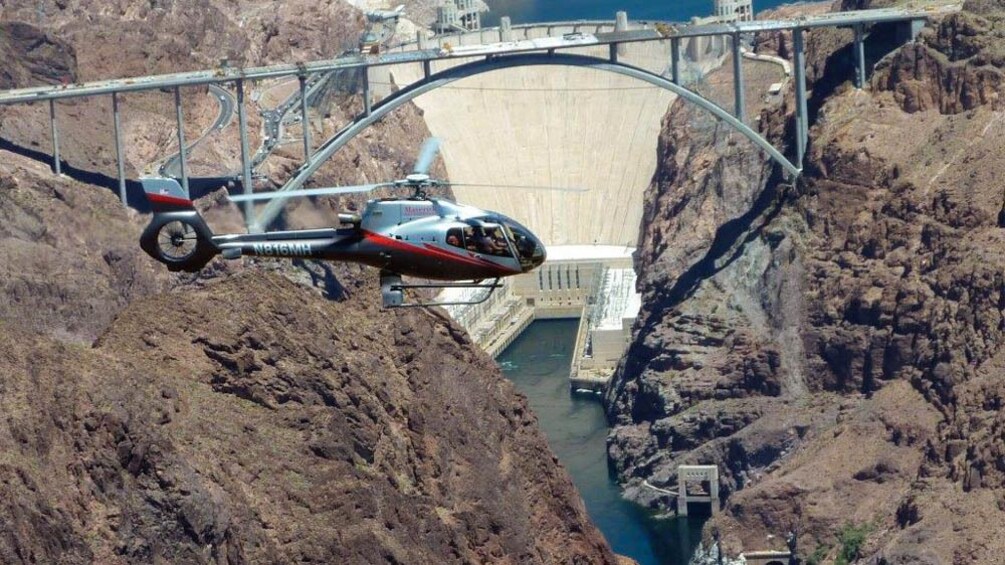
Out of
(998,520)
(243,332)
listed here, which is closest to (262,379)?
(243,332)

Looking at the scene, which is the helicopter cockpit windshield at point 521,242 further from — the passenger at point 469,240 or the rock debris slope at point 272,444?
the rock debris slope at point 272,444

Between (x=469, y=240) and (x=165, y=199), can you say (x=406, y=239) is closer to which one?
(x=469, y=240)

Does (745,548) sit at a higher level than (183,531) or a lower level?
lower

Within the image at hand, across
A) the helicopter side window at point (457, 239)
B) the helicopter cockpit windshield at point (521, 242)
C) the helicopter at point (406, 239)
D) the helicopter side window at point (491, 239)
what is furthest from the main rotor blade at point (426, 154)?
the helicopter cockpit windshield at point (521, 242)

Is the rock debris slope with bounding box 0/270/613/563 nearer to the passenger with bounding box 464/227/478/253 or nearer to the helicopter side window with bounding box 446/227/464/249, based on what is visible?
the helicopter side window with bounding box 446/227/464/249

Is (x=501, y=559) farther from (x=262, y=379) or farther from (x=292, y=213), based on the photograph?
(x=292, y=213)

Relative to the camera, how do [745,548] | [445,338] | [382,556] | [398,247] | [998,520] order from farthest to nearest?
[745,548]
[998,520]
[445,338]
[382,556]
[398,247]
